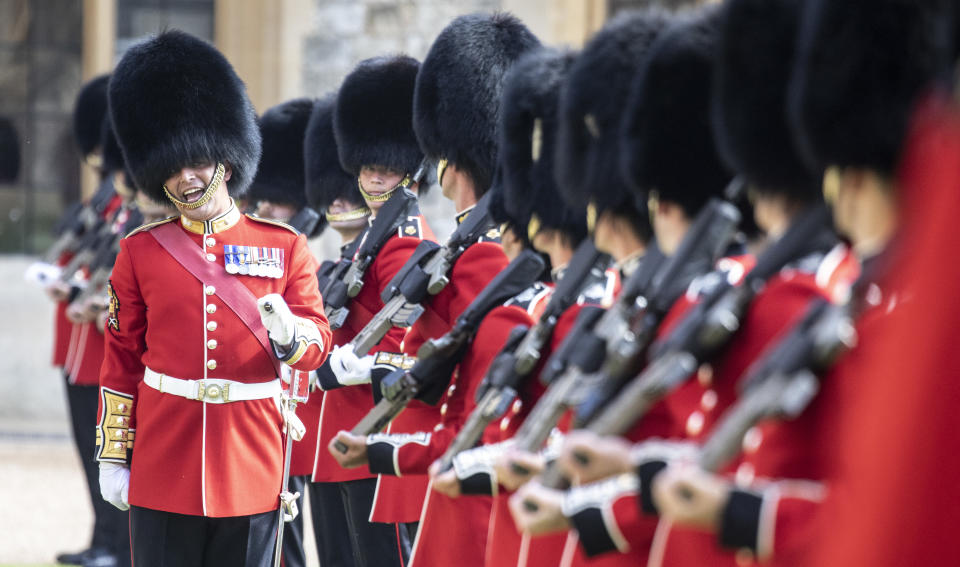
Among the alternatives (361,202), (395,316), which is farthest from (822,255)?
(361,202)

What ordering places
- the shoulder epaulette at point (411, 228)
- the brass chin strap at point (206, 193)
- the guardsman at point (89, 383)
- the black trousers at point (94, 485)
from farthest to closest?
the guardsman at point (89, 383), the black trousers at point (94, 485), the shoulder epaulette at point (411, 228), the brass chin strap at point (206, 193)

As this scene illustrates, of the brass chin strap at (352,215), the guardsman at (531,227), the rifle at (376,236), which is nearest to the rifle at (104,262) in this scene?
the brass chin strap at (352,215)

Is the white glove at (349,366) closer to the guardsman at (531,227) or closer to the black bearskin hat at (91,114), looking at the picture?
the guardsman at (531,227)

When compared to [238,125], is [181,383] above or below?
below

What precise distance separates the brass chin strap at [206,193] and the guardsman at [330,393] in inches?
28.9

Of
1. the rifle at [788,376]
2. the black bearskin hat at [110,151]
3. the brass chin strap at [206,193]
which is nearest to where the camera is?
the rifle at [788,376]

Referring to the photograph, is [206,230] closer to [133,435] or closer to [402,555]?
[133,435]

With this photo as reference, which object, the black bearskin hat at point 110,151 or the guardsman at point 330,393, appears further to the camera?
the black bearskin hat at point 110,151

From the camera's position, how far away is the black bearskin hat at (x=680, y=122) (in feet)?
6.76

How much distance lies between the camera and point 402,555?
3.72 m

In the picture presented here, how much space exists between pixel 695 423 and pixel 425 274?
4.48 feet

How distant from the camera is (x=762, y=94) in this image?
1.86 metres

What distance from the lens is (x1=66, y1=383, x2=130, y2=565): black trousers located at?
4.98 m

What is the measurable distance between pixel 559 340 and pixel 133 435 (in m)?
1.40
